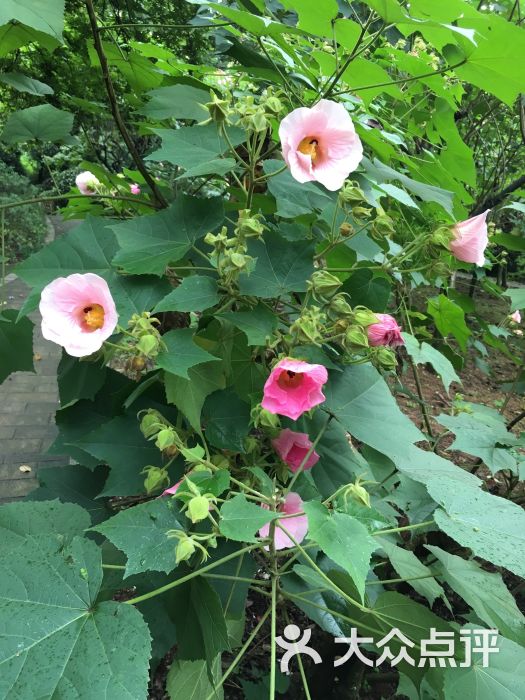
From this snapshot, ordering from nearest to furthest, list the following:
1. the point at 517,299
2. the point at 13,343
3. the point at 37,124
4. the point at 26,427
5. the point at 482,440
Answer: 1. the point at 13,343
2. the point at 37,124
3. the point at 482,440
4. the point at 517,299
5. the point at 26,427

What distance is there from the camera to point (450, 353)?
8.52ft

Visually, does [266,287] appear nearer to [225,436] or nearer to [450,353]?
[225,436]

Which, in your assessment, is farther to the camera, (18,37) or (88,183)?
(88,183)

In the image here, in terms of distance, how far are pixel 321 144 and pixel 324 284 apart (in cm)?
21

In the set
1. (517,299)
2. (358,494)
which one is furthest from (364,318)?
(517,299)

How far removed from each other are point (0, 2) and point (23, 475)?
2.97 m

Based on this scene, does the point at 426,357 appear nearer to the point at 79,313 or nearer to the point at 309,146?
the point at 309,146

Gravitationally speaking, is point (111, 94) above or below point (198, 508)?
above

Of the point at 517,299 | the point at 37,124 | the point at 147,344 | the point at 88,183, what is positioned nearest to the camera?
the point at 147,344

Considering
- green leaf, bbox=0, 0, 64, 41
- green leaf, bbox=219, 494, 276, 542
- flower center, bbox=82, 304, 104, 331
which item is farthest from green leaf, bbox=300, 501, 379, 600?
green leaf, bbox=0, 0, 64, 41

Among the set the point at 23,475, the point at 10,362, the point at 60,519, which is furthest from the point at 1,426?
the point at 60,519

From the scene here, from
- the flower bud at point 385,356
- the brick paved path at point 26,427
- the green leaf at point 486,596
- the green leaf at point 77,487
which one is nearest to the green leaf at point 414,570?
the green leaf at point 486,596

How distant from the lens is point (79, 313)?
75cm

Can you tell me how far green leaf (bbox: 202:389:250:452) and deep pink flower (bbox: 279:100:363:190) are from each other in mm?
360
